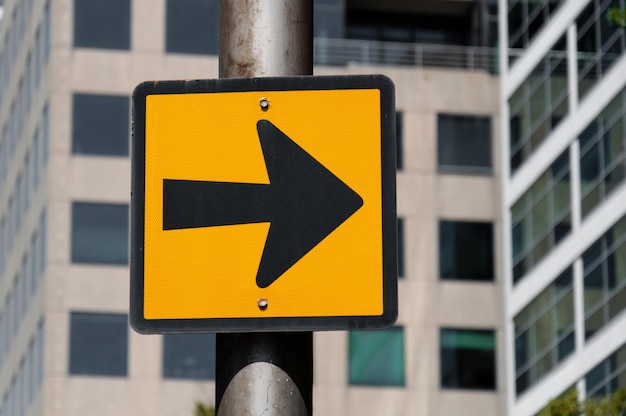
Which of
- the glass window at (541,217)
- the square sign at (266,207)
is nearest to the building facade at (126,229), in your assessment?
the glass window at (541,217)

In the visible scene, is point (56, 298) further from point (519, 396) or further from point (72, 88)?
point (519, 396)

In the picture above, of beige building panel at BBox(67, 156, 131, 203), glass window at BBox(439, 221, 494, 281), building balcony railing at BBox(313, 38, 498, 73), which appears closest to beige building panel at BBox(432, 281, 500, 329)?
glass window at BBox(439, 221, 494, 281)

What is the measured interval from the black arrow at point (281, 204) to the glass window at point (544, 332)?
36.8 meters

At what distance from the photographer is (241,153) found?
16.3 ft

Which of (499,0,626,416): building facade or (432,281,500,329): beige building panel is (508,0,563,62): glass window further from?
(432,281,500,329): beige building panel

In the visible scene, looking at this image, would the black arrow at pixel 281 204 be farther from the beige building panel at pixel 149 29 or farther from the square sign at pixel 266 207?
the beige building panel at pixel 149 29

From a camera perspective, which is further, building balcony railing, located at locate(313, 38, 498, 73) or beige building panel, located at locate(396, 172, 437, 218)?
building balcony railing, located at locate(313, 38, 498, 73)

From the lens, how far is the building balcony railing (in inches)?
→ 1891

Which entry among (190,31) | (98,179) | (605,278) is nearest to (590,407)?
(605,278)

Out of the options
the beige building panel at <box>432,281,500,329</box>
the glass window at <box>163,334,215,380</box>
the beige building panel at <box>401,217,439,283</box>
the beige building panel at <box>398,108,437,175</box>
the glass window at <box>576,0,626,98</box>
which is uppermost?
the glass window at <box>576,0,626,98</box>

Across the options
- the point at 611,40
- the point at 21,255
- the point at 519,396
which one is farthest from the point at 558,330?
the point at 21,255

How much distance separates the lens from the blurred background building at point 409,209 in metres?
43.7

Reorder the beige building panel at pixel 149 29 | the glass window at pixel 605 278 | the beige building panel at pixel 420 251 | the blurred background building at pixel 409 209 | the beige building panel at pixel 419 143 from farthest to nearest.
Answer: the beige building panel at pixel 419 143, the beige building panel at pixel 149 29, the beige building panel at pixel 420 251, the blurred background building at pixel 409 209, the glass window at pixel 605 278

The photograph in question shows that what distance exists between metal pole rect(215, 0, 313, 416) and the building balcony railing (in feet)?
139
